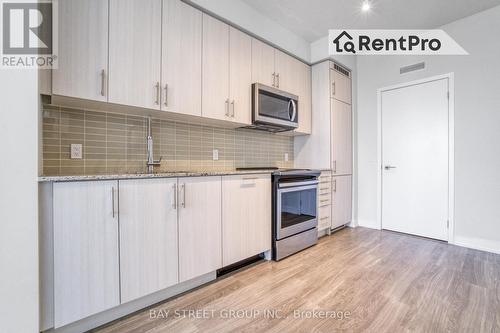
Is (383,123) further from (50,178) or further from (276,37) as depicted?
(50,178)

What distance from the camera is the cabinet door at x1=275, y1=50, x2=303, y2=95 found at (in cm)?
285

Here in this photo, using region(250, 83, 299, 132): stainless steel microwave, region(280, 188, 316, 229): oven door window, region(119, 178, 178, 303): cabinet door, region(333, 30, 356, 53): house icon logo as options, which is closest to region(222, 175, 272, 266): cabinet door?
region(280, 188, 316, 229): oven door window

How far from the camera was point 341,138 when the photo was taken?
3.45m

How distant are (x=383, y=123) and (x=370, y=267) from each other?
2.23m

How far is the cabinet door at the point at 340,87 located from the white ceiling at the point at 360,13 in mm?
591

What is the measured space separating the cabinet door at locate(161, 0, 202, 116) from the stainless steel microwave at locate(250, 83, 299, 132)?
0.67 m

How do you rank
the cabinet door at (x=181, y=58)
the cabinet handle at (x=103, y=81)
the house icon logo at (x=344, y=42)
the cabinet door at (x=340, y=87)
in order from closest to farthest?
the cabinet handle at (x=103, y=81) → the cabinet door at (x=181, y=58) → the house icon logo at (x=344, y=42) → the cabinet door at (x=340, y=87)

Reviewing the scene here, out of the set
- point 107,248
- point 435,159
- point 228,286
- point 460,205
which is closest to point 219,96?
point 107,248

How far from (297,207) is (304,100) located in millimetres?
1525

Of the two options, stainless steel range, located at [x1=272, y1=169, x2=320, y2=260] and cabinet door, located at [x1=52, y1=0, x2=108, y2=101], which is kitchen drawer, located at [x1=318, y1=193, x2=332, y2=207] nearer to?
stainless steel range, located at [x1=272, y1=169, x2=320, y2=260]

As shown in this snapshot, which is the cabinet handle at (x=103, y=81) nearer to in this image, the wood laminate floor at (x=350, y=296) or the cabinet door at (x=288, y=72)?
the wood laminate floor at (x=350, y=296)

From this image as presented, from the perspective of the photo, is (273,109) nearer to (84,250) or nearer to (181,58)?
(181,58)

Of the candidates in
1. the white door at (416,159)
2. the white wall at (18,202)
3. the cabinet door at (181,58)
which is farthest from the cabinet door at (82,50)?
the white door at (416,159)

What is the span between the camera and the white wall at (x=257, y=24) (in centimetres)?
216
